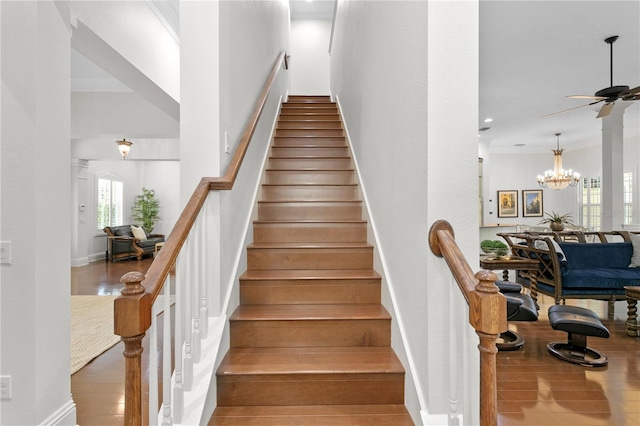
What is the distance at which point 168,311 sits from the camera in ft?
4.66

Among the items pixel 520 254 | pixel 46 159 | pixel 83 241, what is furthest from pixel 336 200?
pixel 83 241

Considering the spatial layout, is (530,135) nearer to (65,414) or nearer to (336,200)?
(336,200)

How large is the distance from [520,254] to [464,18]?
4245mm

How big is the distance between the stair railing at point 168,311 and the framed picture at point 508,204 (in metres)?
10.7

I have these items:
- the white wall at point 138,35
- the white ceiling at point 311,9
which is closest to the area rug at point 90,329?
the white wall at point 138,35

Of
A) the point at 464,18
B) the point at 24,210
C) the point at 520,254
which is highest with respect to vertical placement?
the point at 464,18

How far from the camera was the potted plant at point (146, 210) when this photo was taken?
9.86 meters

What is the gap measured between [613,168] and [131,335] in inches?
324

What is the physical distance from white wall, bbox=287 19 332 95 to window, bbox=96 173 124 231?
570 centimetres

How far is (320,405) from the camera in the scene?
1831mm

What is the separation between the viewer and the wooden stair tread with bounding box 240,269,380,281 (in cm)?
241

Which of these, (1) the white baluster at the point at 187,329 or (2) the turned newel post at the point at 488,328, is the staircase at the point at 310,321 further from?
(2) the turned newel post at the point at 488,328

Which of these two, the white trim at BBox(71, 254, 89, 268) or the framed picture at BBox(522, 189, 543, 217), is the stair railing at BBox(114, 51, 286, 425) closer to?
the white trim at BBox(71, 254, 89, 268)

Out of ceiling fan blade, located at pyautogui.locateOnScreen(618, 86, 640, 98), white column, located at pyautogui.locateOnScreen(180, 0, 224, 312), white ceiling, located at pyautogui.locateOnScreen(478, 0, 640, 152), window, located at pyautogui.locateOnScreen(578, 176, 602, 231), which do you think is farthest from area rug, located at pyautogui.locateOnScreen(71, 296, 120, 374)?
window, located at pyautogui.locateOnScreen(578, 176, 602, 231)
